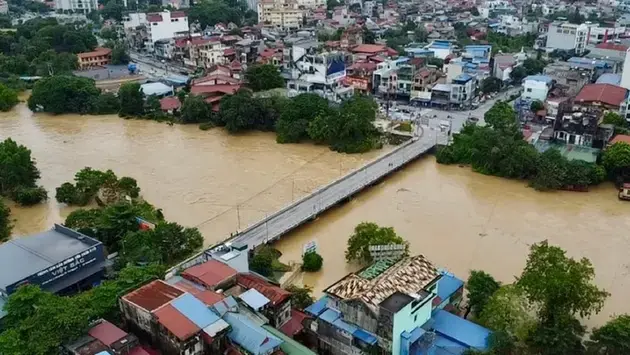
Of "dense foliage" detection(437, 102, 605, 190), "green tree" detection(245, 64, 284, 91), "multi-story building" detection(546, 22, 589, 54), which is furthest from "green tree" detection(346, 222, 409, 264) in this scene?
"multi-story building" detection(546, 22, 589, 54)

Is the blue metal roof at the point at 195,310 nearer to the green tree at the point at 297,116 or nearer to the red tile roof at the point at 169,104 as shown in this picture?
the green tree at the point at 297,116

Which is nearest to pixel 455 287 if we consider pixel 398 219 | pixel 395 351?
pixel 395 351

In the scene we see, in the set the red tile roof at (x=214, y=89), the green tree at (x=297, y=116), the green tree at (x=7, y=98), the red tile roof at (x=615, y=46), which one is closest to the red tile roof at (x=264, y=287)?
the green tree at (x=297, y=116)

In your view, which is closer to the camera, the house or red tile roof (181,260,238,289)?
the house

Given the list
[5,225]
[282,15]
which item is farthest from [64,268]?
[282,15]

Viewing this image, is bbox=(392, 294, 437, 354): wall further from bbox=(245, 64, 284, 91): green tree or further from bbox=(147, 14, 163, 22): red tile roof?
bbox=(147, 14, 163, 22): red tile roof

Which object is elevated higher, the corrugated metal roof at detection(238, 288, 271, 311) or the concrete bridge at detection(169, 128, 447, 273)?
the corrugated metal roof at detection(238, 288, 271, 311)

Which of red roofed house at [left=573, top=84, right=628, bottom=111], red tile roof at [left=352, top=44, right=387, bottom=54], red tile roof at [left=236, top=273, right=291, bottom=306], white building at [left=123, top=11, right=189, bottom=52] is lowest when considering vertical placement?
red tile roof at [left=236, top=273, right=291, bottom=306]

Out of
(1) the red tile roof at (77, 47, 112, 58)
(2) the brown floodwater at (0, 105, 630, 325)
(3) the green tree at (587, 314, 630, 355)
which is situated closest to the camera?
(3) the green tree at (587, 314, 630, 355)

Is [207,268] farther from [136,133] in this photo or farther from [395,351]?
[136,133]
